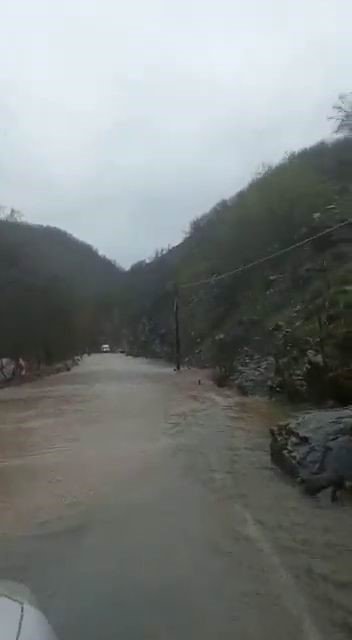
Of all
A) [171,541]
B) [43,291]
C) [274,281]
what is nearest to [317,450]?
[171,541]

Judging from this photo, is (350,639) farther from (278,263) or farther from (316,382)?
(278,263)

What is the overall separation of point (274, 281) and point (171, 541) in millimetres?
42981

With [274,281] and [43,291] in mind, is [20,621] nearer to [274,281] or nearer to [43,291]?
[43,291]

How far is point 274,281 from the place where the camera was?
165 feet

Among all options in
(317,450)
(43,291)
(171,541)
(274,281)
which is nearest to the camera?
(171,541)

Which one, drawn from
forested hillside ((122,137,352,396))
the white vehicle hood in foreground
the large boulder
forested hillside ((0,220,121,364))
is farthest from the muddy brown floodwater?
forested hillside ((0,220,121,364))

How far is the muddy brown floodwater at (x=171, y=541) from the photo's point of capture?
228 inches

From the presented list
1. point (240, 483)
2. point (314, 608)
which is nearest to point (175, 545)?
point (314, 608)

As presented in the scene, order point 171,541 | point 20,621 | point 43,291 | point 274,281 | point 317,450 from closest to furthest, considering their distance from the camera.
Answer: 1. point 20,621
2. point 171,541
3. point 317,450
4. point 43,291
5. point 274,281

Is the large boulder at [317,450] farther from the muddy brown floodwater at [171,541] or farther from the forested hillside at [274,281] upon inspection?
the forested hillside at [274,281]

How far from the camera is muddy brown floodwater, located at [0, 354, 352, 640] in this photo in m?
5.79

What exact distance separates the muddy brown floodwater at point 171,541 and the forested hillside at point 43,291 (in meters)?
27.7

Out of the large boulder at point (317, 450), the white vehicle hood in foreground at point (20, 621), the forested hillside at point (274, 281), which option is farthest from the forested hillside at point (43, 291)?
the white vehicle hood in foreground at point (20, 621)

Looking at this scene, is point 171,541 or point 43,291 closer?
point 171,541
